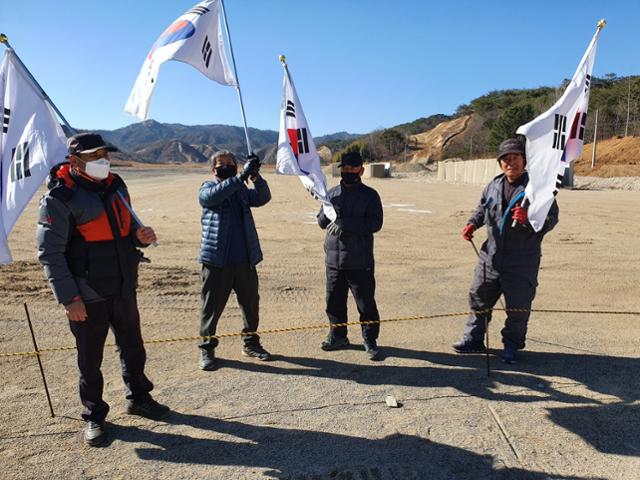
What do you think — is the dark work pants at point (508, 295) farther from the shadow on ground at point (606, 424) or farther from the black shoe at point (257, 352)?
the black shoe at point (257, 352)

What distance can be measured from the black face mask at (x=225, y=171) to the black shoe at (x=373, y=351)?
2.21 meters

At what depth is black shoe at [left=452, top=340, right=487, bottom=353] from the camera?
4.85 metres

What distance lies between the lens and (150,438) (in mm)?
3387

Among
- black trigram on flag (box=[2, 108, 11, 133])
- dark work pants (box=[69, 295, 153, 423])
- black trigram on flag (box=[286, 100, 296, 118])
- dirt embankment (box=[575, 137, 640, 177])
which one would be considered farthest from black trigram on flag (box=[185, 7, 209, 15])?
dirt embankment (box=[575, 137, 640, 177])

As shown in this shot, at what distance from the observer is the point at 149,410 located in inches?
144

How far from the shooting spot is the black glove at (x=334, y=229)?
4676 mm

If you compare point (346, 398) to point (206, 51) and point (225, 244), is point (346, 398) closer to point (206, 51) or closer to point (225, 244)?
point (225, 244)

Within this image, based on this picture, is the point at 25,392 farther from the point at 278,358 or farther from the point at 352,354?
the point at 352,354

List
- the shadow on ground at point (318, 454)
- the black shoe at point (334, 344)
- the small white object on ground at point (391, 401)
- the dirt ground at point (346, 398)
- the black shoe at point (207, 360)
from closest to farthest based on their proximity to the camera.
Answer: the shadow on ground at point (318, 454)
the dirt ground at point (346, 398)
the small white object on ground at point (391, 401)
the black shoe at point (207, 360)
the black shoe at point (334, 344)

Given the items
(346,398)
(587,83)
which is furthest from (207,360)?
(587,83)

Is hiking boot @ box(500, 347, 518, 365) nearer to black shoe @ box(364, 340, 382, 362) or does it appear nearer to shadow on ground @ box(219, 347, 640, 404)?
shadow on ground @ box(219, 347, 640, 404)

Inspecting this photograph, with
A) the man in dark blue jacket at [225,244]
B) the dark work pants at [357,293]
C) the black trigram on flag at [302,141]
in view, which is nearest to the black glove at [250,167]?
the man in dark blue jacket at [225,244]

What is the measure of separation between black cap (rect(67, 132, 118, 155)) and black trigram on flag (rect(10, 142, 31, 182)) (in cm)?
43

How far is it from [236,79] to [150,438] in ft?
10.4
